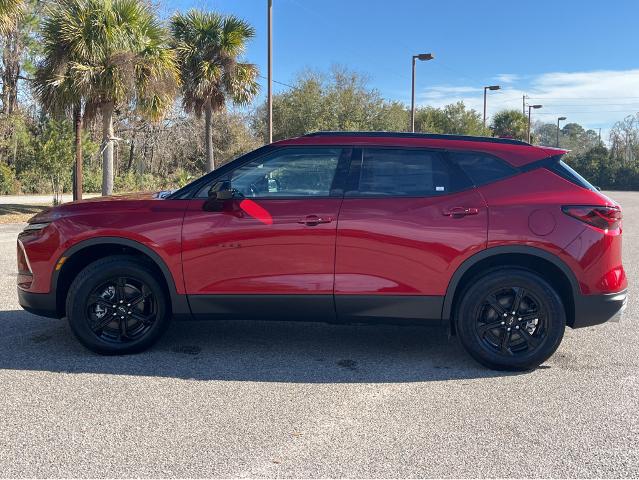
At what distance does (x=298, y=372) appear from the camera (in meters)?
4.32

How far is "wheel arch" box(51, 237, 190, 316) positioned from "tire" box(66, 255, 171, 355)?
9 centimetres

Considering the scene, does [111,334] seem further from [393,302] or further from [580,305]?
[580,305]

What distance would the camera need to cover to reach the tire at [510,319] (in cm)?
423

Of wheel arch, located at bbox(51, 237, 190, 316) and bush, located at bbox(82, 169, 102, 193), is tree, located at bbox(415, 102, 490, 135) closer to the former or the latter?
bush, located at bbox(82, 169, 102, 193)

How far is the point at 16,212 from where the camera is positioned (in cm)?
1712

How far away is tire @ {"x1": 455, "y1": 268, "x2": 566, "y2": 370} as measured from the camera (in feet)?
13.9

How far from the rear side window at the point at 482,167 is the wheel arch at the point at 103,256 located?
2.43 m

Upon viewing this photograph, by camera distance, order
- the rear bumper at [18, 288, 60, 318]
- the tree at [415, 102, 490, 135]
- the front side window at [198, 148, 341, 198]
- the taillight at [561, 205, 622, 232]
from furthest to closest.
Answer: the tree at [415, 102, 490, 135] → the rear bumper at [18, 288, 60, 318] → the front side window at [198, 148, 341, 198] → the taillight at [561, 205, 622, 232]

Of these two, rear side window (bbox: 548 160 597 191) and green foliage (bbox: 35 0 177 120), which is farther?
green foliage (bbox: 35 0 177 120)

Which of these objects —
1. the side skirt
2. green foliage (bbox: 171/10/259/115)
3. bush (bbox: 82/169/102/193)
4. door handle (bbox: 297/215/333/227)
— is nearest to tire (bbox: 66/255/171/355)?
the side skirt

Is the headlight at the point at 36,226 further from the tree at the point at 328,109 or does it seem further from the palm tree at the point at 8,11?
the tree at the point at 328,109

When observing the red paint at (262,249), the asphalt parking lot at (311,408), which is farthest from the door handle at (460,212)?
the asphalt parking lot at (311,408)

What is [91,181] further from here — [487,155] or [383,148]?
[487,155]

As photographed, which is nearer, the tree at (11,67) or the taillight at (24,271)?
the taillight at (24,271)
